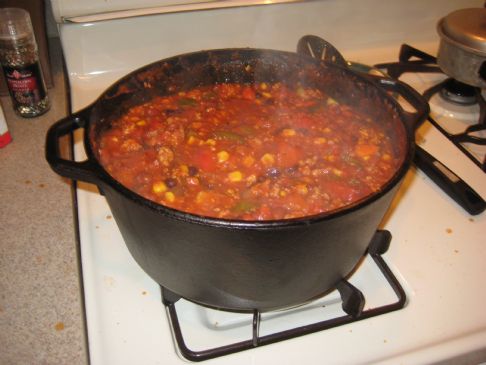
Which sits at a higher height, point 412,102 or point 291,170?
point 412,102

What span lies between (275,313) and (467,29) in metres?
1.16

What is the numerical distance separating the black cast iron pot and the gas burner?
2.20 ft

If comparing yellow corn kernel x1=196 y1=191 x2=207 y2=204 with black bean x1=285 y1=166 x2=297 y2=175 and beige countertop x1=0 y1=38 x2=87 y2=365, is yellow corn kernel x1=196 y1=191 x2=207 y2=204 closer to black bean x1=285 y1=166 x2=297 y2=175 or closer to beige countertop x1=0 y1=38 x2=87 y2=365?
black bean x1=285 y1=166 x2=297 y2=175

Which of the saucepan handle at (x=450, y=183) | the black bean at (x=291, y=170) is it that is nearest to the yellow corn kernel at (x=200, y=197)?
the black bean at (x=291, y=170)

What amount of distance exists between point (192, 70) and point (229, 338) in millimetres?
710

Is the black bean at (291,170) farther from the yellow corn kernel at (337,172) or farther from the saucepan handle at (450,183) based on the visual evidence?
the saucepan handle at (450,183)

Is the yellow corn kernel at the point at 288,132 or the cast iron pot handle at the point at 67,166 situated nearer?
the cast iron pot handle at the point at 67,166

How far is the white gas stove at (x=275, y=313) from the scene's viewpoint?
0.89 m

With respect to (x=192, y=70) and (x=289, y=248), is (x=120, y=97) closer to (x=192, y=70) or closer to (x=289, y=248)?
(x=192, y=70)

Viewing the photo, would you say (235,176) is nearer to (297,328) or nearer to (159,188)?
(159,188)

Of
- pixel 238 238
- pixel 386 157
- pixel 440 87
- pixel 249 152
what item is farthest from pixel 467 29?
pixel 238 238

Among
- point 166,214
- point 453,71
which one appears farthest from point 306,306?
point 453,71

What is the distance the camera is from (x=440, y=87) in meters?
1.64

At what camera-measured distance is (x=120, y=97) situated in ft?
3.53
